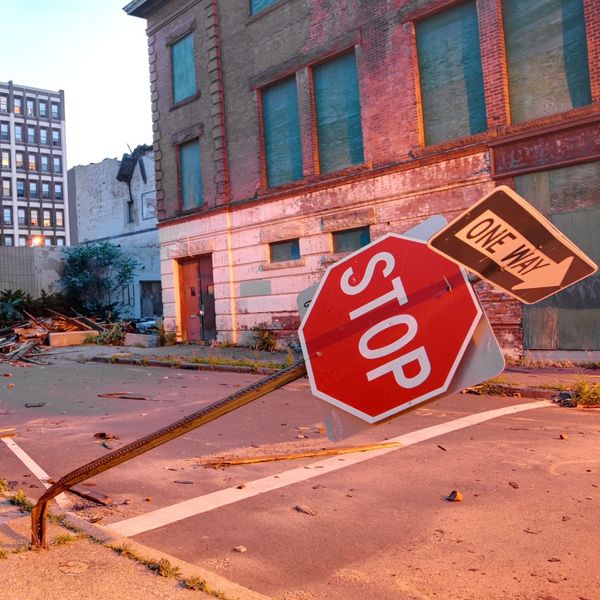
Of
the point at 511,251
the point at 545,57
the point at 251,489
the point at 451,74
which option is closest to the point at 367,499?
the point at 251,489

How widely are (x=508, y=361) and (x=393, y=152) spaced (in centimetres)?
601

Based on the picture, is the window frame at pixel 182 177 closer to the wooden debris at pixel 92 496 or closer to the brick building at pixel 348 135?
the brick building at pixel 348 135

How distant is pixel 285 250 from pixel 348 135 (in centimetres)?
389

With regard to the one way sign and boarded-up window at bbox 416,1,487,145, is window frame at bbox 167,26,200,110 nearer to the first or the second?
boarded-up window at bbox 416,1,487,145

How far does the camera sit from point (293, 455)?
6211 millimetres

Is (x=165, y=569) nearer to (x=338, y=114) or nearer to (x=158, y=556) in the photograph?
(x=158, y=556)

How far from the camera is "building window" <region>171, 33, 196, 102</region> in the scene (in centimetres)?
2106

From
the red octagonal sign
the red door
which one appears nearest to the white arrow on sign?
the red octagonal sign

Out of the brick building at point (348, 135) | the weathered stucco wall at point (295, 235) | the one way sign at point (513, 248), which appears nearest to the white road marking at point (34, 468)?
the one way sign at point (513, 248)

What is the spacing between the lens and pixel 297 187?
57.1 ft

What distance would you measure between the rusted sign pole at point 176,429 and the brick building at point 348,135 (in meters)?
11.1

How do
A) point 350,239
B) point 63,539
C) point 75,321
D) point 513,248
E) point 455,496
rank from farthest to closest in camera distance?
point 75,321 < point 350,239 < point 455,496 < point 63,539 < point 513,248

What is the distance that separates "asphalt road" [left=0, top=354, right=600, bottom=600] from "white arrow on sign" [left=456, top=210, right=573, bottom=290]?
78.8 inches

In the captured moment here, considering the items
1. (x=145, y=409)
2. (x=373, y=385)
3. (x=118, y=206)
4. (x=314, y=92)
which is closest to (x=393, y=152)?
(x=314, y=92)
